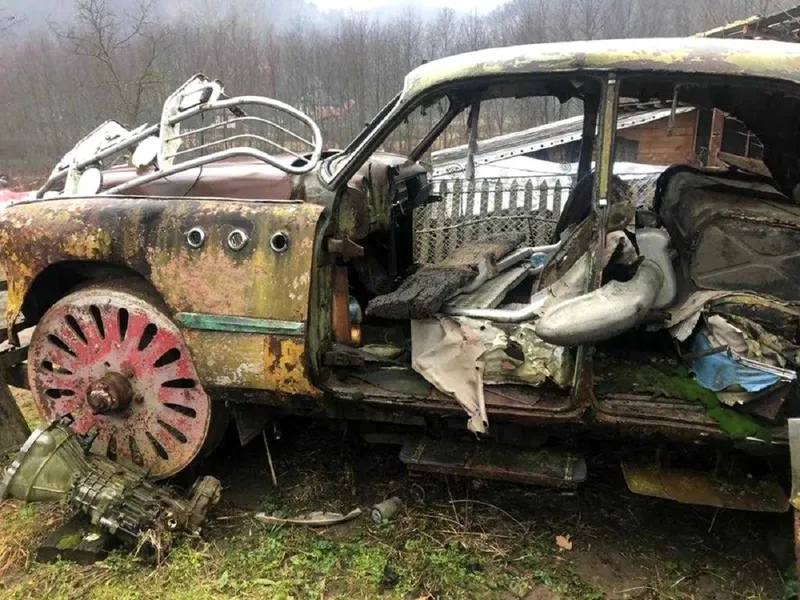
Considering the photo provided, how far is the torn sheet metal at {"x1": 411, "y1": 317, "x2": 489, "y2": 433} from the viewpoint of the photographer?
2678 mm

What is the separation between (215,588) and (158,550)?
0.34 metres

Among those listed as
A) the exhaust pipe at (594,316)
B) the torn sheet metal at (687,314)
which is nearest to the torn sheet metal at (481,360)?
the exhaust pipe at (594,316)

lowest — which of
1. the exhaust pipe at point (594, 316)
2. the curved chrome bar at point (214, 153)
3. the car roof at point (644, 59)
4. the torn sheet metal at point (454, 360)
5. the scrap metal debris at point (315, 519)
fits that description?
the scrap metal debris at point (315, 519)

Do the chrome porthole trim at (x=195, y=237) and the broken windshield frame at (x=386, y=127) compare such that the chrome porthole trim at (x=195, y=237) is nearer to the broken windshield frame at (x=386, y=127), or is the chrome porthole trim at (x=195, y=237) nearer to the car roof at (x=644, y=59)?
the broken windshield frame at (x=386, y=127)

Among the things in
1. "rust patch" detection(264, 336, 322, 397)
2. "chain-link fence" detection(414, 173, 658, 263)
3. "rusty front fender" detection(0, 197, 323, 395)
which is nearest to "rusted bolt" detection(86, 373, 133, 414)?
"rusty front fender" detection(0, 197, 323, 395)

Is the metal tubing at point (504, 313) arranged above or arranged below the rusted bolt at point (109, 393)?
above

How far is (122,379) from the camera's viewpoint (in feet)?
9.90

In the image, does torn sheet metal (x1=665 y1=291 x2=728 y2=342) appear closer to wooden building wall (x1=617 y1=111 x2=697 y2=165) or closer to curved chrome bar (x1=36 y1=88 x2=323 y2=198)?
curved chrome bar (x1=36 y1=88 x2=323 y2=198)

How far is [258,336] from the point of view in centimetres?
275

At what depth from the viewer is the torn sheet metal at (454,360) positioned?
2.68m

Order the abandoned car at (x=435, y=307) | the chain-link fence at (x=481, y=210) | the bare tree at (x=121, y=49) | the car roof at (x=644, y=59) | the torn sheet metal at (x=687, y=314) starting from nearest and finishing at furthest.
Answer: the car roof at (x=644, y=59) < the abandoned car at (x=435, y=307) < the torn sheet metal at (x=687, y=314) < the chain-link fence at (x=481, y=210) < the bare tree at (x=121, y=49)

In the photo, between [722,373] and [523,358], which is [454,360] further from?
[722,373]

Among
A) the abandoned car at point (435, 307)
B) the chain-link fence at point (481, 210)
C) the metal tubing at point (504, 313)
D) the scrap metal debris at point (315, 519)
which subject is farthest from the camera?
the chain-link fence at point (481, 210)

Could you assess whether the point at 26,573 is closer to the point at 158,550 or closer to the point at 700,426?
the point at 158,550
